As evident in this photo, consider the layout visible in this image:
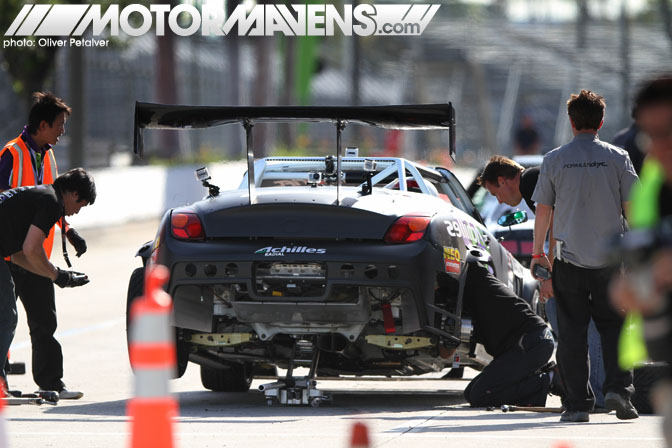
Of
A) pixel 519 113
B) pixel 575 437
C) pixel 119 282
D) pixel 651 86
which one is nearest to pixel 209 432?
pixel 575 437

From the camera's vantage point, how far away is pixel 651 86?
4773 millimetres

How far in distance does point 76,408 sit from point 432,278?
226 centimetres

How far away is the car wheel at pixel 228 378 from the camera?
9.66 m

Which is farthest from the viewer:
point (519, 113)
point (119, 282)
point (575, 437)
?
point (519, 113)

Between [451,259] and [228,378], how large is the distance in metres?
1.93

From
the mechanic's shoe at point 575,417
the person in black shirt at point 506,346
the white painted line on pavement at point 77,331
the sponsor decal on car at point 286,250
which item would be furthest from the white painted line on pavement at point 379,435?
the white painted line on pavement at point 77,331

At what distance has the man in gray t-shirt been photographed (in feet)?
26.5

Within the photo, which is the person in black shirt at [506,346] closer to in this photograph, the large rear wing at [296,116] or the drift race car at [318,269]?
the drift race car at [318,269]

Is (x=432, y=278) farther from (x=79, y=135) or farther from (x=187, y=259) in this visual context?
(x=79, y=135)

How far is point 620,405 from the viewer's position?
812cm

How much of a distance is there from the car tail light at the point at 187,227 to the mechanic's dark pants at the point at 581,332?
6.65 feet

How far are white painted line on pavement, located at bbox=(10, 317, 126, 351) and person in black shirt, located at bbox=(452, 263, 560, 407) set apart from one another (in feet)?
15.8

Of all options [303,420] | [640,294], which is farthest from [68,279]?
[640,294]

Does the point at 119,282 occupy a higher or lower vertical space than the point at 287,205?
lower
